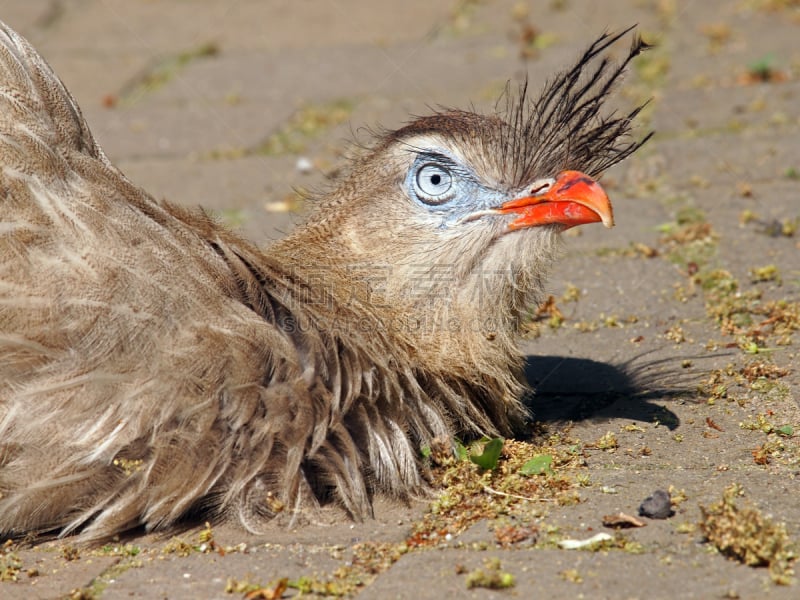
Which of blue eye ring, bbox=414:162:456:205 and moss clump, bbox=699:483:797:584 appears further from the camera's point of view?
blue eye ring, bbox=414:162:456:205

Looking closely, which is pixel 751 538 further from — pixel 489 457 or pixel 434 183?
pixel 434 183

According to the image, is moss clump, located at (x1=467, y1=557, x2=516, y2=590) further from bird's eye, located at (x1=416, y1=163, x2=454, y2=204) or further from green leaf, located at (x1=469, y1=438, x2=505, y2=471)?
bird's eye, located at (x1=416, y1=163, x2=454, y2=204)

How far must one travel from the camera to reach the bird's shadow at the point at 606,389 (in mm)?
3354

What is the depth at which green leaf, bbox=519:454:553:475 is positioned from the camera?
2.86 metres

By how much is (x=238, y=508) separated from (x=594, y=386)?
1376 mm

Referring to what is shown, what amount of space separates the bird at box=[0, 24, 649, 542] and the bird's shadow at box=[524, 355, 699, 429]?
28 cm

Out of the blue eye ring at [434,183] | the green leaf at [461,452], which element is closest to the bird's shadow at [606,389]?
the green leaf at [461,452]

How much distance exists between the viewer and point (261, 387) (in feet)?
8.98

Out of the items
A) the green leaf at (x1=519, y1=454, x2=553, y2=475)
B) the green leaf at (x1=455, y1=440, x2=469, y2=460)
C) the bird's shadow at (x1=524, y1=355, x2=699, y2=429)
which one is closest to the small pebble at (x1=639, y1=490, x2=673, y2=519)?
the green leaf at (x1=519, y1=454, x2=553, y2=475)

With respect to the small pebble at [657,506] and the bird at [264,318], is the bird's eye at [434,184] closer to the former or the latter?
the bird at [264,318]

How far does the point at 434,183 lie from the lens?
3.20m

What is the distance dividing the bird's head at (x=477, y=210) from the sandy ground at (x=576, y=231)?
0.54m

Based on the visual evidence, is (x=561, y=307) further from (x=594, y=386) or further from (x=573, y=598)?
(x=573, y=598)

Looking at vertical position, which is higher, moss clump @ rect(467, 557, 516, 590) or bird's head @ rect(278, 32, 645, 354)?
bird's head @ rect(278, 32, 645, 354)
